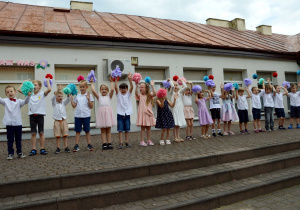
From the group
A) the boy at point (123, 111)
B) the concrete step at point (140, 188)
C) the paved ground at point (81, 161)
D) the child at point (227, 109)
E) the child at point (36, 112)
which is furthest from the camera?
the child at point (227, 109)

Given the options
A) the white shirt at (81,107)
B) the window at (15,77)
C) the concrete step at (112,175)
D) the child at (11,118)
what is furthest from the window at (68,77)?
the concrete step at (112,175)

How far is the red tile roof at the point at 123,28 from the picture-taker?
10.2 metres

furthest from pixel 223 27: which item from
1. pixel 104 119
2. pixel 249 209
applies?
pixel 249 209

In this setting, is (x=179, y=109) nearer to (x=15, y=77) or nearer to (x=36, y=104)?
(x=36, y=104)

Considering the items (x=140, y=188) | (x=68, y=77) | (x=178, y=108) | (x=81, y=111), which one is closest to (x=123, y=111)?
(x=81, y=111)

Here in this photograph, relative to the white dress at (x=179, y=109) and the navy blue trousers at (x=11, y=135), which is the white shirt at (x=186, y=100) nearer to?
the white dress at (x=179, y=109)

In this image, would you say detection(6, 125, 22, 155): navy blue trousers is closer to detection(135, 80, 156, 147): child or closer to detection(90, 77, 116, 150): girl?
detection(90, 77, 116, 150): girl

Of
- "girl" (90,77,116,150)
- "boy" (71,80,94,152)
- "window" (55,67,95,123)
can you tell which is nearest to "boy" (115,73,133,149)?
"girl" (90,77,116,150)

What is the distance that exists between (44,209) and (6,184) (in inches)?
31.7

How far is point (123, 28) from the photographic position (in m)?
12.1

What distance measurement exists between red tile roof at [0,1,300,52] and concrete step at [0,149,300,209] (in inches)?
298

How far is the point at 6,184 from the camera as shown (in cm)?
350

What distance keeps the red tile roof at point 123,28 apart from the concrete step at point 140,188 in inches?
298

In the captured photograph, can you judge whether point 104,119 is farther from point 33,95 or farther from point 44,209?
point 44,209
